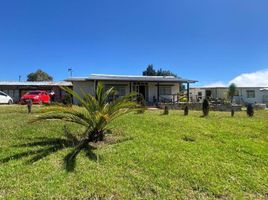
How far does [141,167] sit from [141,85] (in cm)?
2403

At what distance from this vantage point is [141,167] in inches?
249

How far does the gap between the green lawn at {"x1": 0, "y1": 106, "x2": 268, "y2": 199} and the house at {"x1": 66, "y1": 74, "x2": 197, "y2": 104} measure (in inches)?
724

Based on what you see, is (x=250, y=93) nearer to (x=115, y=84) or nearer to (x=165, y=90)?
(x=165, y=90)

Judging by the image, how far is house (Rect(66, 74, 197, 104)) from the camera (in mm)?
27609

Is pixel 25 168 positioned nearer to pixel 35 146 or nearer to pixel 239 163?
pixel 35 146

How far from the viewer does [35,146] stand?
7324 mm

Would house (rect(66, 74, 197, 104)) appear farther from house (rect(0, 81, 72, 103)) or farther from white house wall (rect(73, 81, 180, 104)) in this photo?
house (rect(0, 81, 72, 103))

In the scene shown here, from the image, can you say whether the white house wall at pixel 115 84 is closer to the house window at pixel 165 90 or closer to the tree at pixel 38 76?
the house window at pixel 165 90

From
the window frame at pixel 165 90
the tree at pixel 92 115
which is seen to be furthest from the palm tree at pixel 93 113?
the window frame at pixel 165 90

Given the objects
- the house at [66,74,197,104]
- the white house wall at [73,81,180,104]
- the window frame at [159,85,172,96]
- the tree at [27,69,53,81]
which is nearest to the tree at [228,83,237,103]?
the house at [66,74,197,104]

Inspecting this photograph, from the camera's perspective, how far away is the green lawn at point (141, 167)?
5.32 meters

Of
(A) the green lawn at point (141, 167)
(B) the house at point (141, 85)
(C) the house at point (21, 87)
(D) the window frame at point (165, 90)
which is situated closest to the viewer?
(A) the green lawn at point (141, 167)

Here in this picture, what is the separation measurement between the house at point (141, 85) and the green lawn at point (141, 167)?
18.4 metres

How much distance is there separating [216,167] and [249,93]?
40.3m
